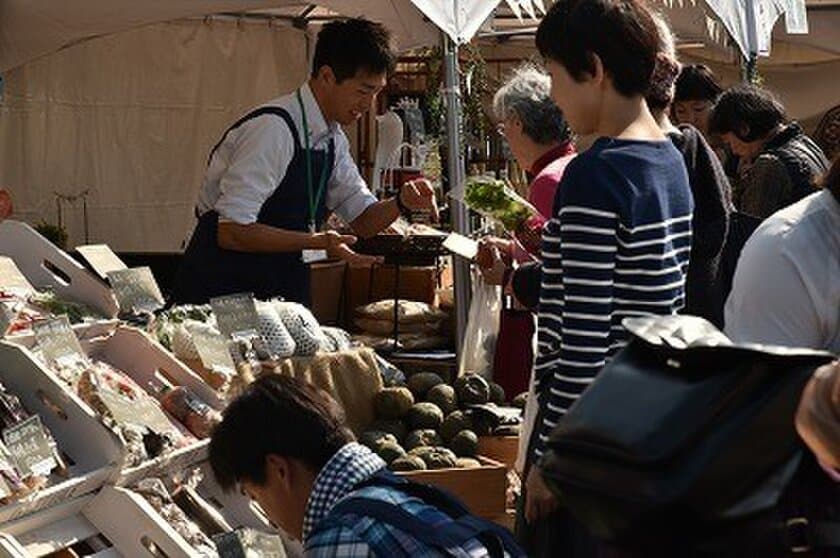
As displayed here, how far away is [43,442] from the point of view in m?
3.44

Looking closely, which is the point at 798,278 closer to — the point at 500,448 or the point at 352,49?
the point at 352,49

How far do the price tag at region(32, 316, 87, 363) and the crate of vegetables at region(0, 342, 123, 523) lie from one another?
0.42ft

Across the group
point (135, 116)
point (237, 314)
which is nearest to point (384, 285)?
point (135, 116)

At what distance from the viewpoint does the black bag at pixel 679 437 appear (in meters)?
1.34

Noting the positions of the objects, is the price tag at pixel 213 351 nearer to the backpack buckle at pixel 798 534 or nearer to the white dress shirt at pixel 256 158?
the white dress shirt at pixel 256 158

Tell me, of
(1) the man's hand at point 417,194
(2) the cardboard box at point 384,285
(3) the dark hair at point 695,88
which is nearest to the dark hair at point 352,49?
(1) the man's hand at point 417,194

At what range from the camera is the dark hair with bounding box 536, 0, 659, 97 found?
2875 mm

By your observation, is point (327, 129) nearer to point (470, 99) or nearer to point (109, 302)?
point (109, 302)

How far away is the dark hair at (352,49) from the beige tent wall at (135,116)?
3900mm

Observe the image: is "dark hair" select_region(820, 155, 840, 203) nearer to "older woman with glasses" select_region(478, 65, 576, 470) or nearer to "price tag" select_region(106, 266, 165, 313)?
"older woman with glasses" select_region(478, 65, 576, 470)

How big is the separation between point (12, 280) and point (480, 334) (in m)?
2.35

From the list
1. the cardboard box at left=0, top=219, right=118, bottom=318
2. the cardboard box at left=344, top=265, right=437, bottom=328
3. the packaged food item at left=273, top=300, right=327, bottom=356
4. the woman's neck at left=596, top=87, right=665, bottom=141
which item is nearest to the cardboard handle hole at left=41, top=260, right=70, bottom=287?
the cardboard box at left=0, top=219, right=118, bottom=318

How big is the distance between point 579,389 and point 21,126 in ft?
19.5

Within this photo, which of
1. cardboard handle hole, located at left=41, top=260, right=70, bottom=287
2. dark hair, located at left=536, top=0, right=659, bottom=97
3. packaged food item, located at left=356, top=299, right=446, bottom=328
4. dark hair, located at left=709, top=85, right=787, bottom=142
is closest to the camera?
dark hair, located at left=536, top=0, right=659, bottom=97
